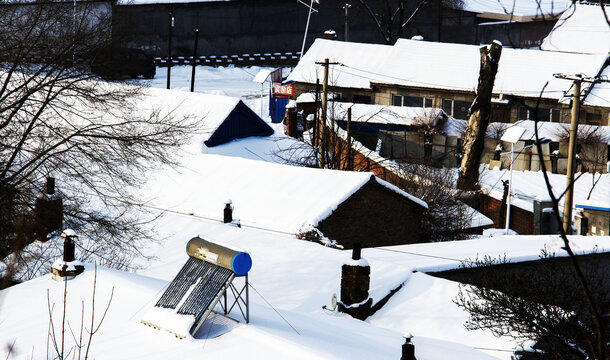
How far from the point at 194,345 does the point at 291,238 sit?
992 centimetres

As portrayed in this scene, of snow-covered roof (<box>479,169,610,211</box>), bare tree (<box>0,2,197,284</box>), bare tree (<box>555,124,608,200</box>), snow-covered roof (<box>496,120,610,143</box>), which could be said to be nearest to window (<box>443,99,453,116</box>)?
snow-covered roof (<box>496,120,610,143</box>)

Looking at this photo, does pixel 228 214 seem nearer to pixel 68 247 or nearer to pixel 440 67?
pixel 68 247

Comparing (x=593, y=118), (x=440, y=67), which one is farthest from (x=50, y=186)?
(x=440, y=67)

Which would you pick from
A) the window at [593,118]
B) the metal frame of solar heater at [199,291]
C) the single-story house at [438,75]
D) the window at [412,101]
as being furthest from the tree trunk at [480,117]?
the metal frame of solar heater at [199,291]

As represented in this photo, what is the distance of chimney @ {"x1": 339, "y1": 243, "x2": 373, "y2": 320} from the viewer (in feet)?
43.8

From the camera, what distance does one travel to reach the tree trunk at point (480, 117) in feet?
107

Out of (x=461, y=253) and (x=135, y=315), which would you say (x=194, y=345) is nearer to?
(x=135, y=315)

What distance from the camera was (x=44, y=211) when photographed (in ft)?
52.1

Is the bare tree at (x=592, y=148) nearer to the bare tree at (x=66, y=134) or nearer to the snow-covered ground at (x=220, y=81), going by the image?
the snow-covered ground at (x=220, y=81)

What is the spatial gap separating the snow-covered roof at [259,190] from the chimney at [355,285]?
5.67 meters

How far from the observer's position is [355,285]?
13375 mm

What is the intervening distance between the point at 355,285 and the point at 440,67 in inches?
1443

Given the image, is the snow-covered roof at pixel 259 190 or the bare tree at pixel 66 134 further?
the snow-covered roof at pixel 259 190

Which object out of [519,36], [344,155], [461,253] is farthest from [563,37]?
[461,253]
